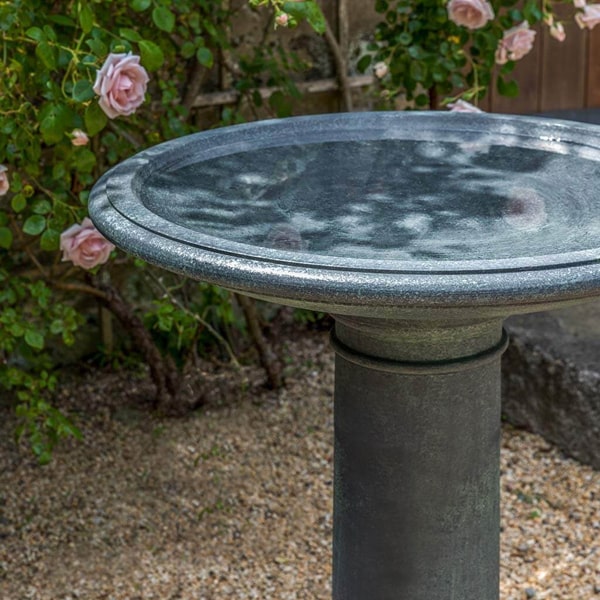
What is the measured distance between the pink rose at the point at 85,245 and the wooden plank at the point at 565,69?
266cm

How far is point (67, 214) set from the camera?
2869 millimetres

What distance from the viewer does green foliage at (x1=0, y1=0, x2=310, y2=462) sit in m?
2.58

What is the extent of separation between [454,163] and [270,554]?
4.08 ft

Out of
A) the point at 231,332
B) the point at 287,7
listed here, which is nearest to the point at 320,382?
the point at 231,332

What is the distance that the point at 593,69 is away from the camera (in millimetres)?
4898

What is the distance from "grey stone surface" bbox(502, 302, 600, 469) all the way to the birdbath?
113 centimetres

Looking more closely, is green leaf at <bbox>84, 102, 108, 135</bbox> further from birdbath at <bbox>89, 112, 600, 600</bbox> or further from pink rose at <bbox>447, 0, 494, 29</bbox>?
pink rose at <bbox>447, 0, 494, 29</bbox>

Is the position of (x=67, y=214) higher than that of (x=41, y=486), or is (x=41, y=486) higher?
(x=67, y=214)

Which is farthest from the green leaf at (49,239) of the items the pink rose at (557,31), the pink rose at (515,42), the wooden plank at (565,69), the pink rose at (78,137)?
the wooden plank at (565,69)

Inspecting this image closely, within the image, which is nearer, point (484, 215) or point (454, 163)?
point (484, 215)

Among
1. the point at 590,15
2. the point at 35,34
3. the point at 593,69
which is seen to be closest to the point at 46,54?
the point at 35,34

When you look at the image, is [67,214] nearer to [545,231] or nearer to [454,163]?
[454,163]

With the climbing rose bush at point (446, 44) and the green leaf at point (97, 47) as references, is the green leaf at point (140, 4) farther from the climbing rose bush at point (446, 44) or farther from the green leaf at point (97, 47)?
the climbing rose bush at point (446, 44)

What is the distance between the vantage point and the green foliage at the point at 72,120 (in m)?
2.58
